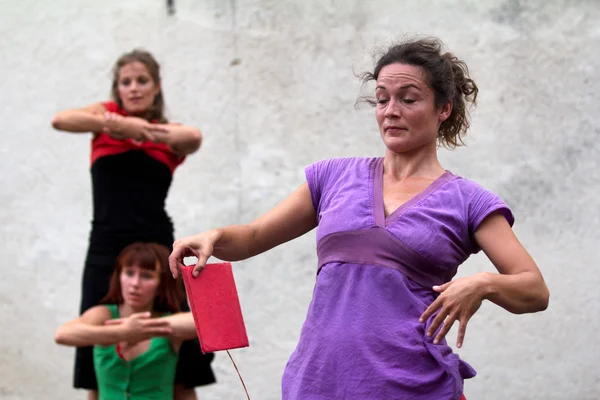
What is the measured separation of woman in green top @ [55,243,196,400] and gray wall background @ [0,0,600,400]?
0.99m

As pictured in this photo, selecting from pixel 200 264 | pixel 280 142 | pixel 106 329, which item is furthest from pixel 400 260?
pixel 280 142

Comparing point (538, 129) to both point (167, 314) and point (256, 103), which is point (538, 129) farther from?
point (167, 314)

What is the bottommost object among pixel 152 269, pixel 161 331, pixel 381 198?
pixel 161 331

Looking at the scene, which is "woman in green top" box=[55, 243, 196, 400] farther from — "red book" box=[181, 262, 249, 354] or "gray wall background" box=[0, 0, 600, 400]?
"red book" box=[181, 262, 249, 354]

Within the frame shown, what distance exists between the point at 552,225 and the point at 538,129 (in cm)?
47

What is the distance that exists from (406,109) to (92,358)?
6.87 ft

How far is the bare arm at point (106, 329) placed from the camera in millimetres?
3525

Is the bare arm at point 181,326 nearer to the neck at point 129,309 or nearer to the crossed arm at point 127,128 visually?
the neck at point 129,309

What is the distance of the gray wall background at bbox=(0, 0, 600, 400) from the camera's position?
4.61 meters

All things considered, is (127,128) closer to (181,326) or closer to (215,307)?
(181,326)

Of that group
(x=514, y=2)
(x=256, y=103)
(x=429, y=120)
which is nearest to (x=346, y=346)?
(x=429, y=120)

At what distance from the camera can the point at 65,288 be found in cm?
475

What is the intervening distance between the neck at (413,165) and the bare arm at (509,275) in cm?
21

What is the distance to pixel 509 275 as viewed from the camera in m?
2.01
